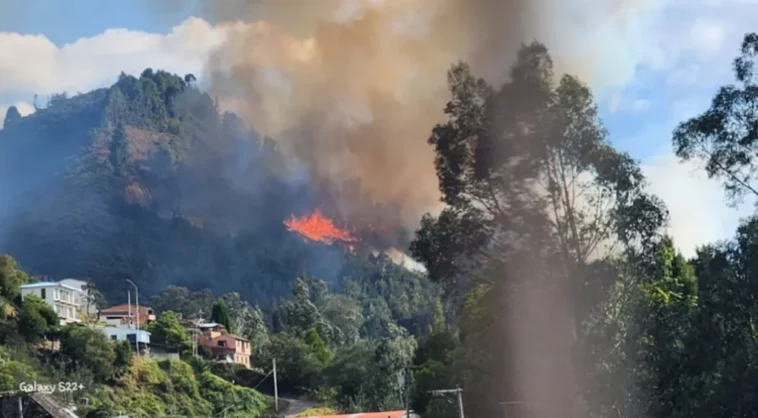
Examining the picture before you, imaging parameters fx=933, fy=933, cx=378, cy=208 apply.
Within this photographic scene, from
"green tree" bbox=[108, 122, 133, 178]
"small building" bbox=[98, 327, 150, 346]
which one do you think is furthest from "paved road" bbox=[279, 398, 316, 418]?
"green tree" bbox=[108, 122, 133, 178]

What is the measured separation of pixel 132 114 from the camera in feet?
81.5

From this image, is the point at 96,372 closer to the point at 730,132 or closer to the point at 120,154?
the point at 730,132

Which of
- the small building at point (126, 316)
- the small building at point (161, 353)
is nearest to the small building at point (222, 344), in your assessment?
the small building at point (161, 353)

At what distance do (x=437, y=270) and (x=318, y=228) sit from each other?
13732 mm

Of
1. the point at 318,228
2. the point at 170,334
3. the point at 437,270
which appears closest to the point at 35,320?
the point at 170,334

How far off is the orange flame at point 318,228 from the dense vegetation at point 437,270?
323 mm

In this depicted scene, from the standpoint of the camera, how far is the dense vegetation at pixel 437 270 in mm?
6633

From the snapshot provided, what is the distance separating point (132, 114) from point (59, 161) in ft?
8.58

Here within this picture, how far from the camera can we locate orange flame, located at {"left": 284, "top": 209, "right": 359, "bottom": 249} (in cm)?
2062

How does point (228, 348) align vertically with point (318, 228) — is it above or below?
below

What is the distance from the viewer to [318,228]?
2148 centimetres

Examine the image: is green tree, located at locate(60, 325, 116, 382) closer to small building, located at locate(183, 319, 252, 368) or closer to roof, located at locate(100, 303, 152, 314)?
small building, located at locate(183, 319, 252, 368)

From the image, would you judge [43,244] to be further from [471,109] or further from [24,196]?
[471,109]

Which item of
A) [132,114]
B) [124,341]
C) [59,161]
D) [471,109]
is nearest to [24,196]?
[59,161]
